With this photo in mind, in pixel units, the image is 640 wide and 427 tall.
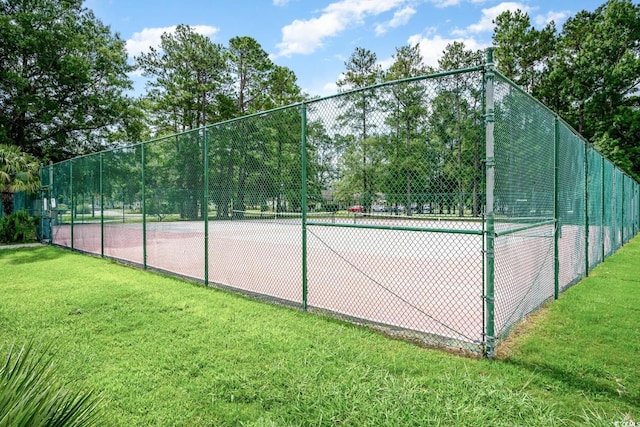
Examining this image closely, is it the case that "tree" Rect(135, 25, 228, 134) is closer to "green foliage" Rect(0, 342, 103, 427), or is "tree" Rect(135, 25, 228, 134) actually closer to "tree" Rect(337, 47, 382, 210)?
"tree" Rect(337, 47, 382, 210)

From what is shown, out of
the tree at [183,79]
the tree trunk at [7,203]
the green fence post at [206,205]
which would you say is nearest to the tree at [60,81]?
Result: the tree at [183,79]

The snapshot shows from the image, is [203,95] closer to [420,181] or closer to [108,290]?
[108,290]

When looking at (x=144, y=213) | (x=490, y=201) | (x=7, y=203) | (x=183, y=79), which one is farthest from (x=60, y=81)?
(x=490, y=201)

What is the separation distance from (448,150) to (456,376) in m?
1.90

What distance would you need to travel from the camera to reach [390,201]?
149 inches

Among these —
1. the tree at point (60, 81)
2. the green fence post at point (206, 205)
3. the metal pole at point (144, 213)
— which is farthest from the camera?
the tree at point (60, 81)

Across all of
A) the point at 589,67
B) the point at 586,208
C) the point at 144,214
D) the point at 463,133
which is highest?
the point at 589,67

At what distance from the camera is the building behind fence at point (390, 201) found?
3393 millimetres

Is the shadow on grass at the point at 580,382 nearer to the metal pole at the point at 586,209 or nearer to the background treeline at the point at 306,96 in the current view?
the background treeline at the point at 306,96

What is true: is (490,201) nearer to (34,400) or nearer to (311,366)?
(311,366)

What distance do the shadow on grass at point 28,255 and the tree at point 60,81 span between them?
32.8ft

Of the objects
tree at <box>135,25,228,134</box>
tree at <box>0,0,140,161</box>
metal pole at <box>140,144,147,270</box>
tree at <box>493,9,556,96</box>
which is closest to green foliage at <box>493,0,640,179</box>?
tree at <box>493,9,556,96</box>

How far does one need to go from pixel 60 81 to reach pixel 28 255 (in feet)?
42.4

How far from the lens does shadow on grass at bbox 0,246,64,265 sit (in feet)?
28.0
